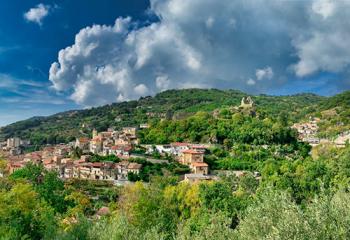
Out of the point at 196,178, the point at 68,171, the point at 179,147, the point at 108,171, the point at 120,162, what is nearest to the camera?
the point at 196,178

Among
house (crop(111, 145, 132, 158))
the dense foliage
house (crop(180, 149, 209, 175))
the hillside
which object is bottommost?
the dense foliage

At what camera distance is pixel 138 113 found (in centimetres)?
12962

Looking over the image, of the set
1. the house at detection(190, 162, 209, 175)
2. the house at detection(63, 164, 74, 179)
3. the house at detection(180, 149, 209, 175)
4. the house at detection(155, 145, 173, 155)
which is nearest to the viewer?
the house at detection(190, 162, 209, 175)

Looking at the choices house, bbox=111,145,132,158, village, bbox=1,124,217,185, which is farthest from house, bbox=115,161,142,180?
house, bbox=111,145,132,158

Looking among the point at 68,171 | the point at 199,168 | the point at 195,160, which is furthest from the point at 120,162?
the point at 199,168

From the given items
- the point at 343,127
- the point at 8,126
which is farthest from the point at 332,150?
the point at 8,126

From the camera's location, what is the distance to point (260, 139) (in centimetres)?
6025

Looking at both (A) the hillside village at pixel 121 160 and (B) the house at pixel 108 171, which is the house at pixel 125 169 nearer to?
(A) the hillside village at pixel 121 160

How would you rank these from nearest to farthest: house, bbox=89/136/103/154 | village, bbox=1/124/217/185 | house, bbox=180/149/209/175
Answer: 1. house, bbox=180/149/209/175
2. village, bbox=1/124/217/185
3. house, bbox=89/136/103/154

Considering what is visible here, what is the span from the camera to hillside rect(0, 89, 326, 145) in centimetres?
11244

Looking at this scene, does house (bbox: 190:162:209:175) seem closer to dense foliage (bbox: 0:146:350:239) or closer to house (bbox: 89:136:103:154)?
dense foliage (bbox: 0:146:350:239)

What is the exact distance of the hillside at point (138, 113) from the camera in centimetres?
11244

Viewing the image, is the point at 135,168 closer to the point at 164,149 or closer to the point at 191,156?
the point at 191,156

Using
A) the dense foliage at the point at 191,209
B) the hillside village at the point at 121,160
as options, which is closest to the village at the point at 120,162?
the hillside village at the point at 121,160
